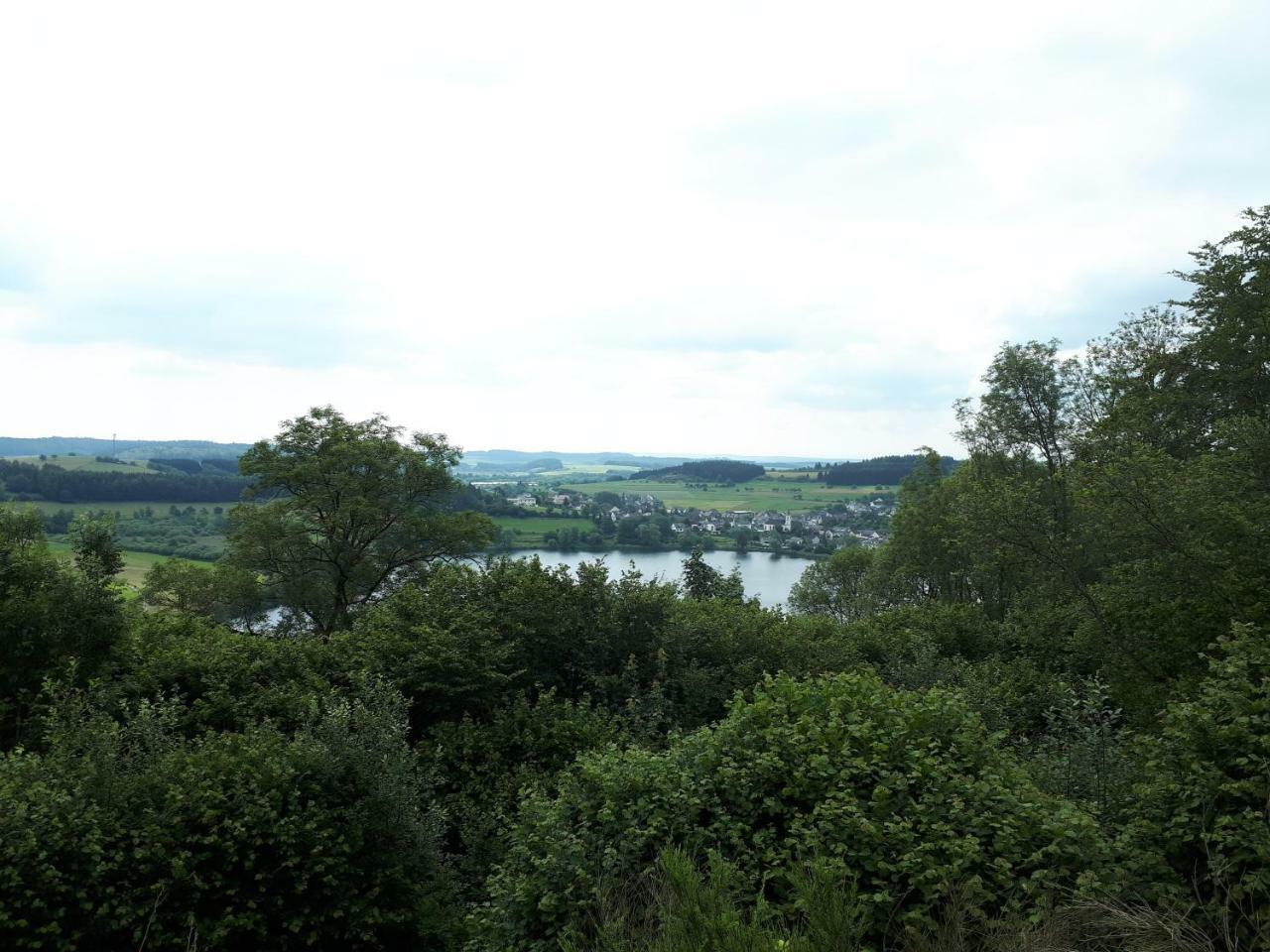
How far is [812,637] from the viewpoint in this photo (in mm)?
14508

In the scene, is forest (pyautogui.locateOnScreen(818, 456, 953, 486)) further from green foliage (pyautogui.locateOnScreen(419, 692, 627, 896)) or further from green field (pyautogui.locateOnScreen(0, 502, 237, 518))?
green foliage (pyautogui.locateOnScreen(419, 692, 627, 896))

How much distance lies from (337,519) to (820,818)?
64.4 feet

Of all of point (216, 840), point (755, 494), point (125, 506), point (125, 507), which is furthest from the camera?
point (755, 494)

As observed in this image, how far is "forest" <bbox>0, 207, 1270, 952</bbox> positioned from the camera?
459 cm

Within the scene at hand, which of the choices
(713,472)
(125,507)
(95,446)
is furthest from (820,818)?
(95,446)

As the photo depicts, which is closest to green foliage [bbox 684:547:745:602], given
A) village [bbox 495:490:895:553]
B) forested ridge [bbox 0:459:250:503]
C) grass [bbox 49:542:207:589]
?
grass [bbox 49:542:207:589]

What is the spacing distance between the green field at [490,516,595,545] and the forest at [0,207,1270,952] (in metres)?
34.7

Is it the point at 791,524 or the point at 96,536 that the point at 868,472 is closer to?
the point at 791,524

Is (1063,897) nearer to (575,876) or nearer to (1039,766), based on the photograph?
(1039,766)

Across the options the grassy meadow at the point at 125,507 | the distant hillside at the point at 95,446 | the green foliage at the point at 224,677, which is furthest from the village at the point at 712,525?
the distant hillside at the point at 95,446

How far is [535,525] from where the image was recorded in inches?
2174

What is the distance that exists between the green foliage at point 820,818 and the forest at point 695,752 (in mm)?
31

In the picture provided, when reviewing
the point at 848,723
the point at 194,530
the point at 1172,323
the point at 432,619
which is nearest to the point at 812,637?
the point at 432,619

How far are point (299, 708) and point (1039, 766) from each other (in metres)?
7.96
